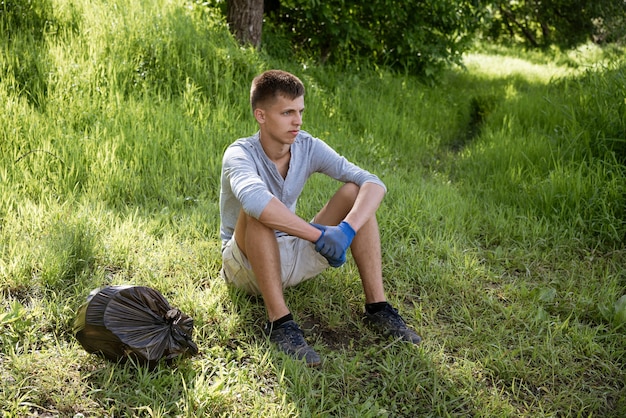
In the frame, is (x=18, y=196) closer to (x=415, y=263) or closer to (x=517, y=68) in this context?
(x=415, y=263)

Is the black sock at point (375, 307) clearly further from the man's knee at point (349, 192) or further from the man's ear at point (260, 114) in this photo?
the man's ear at point (260, 114)

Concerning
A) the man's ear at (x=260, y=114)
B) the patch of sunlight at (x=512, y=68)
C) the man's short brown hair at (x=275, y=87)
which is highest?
the man's short brown hair at (x=275, y=87)

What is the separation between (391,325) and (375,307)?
147 mm

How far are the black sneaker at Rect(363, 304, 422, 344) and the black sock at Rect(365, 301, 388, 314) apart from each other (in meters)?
0.01

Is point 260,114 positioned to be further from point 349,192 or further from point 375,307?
point 375,307

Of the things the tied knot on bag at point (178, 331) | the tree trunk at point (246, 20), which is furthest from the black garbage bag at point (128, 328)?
the tree trunk at point (246, 20)

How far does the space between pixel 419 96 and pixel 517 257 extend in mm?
3711

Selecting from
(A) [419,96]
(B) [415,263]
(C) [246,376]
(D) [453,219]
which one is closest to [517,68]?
(A) [419,96]

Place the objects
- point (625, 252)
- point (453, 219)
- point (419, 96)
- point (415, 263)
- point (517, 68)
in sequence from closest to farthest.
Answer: point (415, 263) → point (625, 252) → point (453, 219) → point (419, 96) → point (517, 68)

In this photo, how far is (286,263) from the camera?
3531 millimetres

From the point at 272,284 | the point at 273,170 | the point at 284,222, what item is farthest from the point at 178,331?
the point at 273,170

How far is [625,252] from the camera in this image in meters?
4.60

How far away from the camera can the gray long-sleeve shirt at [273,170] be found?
3.41 metres

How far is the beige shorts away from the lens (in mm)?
3504
